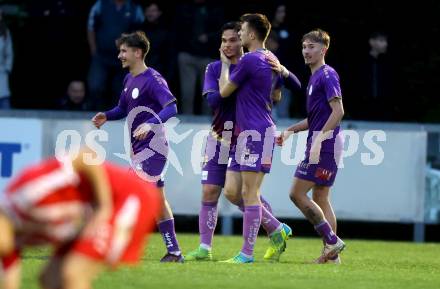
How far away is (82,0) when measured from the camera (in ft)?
65.3

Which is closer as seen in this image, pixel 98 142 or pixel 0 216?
pixel 0 216

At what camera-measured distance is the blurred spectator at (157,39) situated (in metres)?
18.4

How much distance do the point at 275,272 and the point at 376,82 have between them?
25.9 feet

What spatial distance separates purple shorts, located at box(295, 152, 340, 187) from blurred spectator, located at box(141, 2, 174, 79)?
6369 mm

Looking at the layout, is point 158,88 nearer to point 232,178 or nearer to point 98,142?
point 232,178

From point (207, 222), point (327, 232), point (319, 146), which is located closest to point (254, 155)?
point (319, 146)

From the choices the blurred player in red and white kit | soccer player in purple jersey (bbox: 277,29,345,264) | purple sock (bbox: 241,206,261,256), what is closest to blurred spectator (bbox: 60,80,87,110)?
soccer player in purple jersey (bbox: 277,29,345,264)

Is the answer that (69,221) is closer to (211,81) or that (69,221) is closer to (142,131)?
(142,131)

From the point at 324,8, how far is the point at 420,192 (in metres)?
4.32

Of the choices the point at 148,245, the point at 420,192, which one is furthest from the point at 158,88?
the point at 420,192

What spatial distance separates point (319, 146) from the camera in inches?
488

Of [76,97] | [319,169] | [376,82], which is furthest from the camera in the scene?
[376,82]

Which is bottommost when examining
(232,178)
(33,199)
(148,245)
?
(148,245)

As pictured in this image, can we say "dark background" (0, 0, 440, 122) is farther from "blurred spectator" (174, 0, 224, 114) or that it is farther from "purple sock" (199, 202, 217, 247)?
"purple sock" (199, 202, 217, 247)
